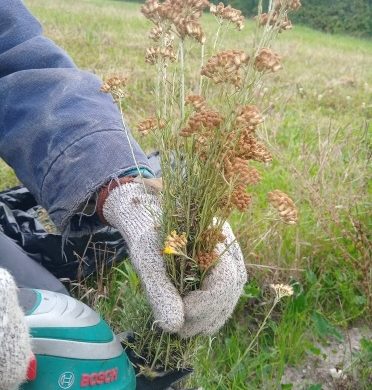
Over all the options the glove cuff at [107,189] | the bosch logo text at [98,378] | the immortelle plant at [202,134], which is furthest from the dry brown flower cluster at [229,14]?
the bosch logo text at [98,378]

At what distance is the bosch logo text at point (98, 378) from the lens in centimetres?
139

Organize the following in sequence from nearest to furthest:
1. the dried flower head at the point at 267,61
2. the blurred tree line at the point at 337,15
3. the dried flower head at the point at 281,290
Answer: the dried flower head at the point at 267,61 < the dried flower head at the point at 281,290 < the blurred tree line at the point at 337,15

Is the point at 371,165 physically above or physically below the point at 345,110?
above

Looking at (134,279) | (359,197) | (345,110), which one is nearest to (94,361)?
(134,279)

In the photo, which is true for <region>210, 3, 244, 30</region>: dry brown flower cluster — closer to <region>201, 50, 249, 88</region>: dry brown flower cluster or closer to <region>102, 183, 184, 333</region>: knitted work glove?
<region>201, 50, 249, 88</region>: dry brown flower cluster

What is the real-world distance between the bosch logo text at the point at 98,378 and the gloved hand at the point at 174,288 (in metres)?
0.16

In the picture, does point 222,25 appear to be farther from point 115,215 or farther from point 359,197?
point 359,197

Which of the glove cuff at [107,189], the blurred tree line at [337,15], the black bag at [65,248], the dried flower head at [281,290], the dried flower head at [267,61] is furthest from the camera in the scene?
the blurred tree line at [337,15]

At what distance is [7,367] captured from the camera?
4.07 feet

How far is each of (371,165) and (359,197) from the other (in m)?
0.33

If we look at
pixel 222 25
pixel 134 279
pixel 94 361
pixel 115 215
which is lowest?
pixel 134 279

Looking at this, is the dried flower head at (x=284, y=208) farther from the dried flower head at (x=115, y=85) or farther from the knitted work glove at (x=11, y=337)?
the knitted work glove at (x=11, y=337)

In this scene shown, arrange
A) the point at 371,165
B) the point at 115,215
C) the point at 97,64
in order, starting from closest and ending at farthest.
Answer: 1. the point at 115,215
2. the point at 371,165
3. the point at 97,64

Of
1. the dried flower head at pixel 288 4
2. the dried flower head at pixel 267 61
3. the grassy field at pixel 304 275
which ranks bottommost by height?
the grassy field at pixel 304 275
